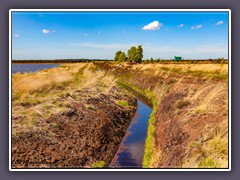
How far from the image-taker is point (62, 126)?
13.5 metres

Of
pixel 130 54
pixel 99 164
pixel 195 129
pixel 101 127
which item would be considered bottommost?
pixel 99 164

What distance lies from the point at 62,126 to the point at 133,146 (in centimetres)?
351

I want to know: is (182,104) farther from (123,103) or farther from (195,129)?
(123,103)

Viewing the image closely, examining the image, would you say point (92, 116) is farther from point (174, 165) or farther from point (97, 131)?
point (174, 165)

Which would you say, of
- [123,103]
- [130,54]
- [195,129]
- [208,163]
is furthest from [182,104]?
[208,163]

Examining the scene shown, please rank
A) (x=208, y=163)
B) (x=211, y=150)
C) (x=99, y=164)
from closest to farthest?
1. (x=208, y=163)
2. (x=211, y=150)
3. (x=99, y=164)

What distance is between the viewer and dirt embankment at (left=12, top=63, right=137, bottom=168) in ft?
35.7

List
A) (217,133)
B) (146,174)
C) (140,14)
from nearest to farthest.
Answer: (146,174) < (140,14) < (217,133)

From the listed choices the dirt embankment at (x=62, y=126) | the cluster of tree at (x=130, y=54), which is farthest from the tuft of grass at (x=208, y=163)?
the cluster of tree at (x=130, y=54)

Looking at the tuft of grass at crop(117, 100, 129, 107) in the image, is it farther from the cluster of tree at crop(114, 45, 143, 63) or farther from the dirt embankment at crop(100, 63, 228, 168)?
the cluster of tree at crop(114, 45, 143, 63)

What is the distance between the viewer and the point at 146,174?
9.41 meters

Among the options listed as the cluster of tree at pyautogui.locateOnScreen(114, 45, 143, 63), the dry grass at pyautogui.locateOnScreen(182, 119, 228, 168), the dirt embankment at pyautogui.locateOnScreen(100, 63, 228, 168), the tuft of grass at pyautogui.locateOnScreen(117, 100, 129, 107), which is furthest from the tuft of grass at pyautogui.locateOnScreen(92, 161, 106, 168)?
the tuft of grass at pyautogui.locateOnScreen(117, 100, 129, 107)
